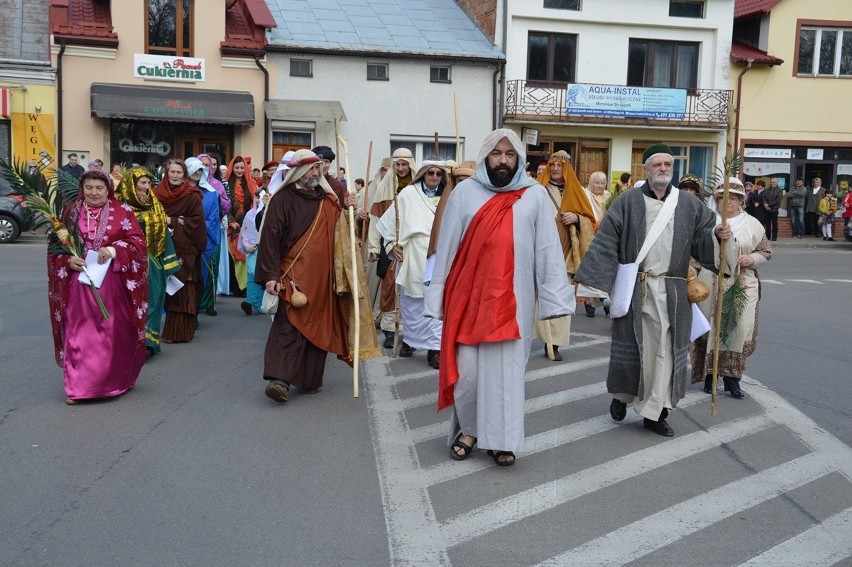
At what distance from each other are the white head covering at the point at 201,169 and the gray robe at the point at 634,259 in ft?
19.4

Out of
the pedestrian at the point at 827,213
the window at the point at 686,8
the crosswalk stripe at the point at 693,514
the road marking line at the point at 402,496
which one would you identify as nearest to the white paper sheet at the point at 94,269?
the road marking line at the point at 402,496

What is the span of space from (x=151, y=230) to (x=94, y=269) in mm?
1923

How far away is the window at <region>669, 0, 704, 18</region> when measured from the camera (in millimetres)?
29031

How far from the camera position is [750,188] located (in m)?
28.1

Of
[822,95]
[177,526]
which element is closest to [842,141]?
[822,95]

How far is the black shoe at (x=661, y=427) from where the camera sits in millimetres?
6512

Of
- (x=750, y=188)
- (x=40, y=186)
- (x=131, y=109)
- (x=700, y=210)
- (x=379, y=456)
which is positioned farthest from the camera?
(x=750, y=188)

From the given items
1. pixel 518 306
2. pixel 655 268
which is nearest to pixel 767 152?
pixel 655 268

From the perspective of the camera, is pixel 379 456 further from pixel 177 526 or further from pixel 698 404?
pixel 698 404

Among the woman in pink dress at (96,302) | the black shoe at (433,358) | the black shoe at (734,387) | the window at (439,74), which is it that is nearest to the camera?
the woman in pink dress at (96,302)

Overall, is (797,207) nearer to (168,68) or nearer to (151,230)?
(168,68)

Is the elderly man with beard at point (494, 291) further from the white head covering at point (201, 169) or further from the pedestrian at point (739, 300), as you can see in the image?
the white head covering at point (201, 169)

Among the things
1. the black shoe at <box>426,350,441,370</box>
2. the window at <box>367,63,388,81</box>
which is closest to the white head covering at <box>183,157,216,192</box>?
the black shoe at <box>426,350,441,370</box>

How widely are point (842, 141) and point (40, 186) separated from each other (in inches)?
1112
